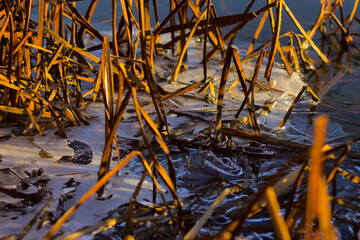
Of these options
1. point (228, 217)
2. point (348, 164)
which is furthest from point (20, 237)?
point (348, 164)

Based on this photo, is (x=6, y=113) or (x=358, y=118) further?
(x=358, y=118)

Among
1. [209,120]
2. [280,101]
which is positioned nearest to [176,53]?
[280,101]

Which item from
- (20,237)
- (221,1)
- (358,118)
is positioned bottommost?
(20,237)

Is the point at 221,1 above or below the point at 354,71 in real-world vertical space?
above

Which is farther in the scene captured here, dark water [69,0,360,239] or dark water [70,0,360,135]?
dark water [70,0,360,135]

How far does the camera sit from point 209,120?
122 centimetres

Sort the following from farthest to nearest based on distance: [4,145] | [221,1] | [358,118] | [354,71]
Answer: [221,1]
[354,71]
[358,118]
[4,145]

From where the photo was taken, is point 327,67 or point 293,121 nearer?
point 293,121

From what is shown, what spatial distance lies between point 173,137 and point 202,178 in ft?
0.65

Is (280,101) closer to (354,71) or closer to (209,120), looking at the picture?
(209,120)

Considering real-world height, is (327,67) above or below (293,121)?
above

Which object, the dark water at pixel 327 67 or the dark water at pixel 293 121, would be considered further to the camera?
the dark water at pixel 327 67

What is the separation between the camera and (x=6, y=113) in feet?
3.84

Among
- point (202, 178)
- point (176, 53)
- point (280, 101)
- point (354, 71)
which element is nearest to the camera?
point (202, 178)
